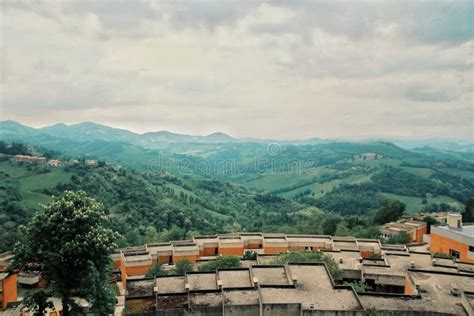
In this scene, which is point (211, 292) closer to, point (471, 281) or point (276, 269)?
point (276, 269)

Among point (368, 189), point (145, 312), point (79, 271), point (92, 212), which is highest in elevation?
point (92, 212)

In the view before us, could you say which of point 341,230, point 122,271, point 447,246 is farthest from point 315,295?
point 341,230

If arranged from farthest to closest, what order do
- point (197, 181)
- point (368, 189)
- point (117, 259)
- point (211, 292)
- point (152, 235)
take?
point (197, 181), point (368, 189), point (152, 235), point (117, 259), point (211, 292)

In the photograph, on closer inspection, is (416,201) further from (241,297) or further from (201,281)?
(241,297)

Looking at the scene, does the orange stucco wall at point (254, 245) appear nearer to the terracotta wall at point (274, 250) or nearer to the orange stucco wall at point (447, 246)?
the terracotta wall at point (274, 250)

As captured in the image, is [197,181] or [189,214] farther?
[197,181]

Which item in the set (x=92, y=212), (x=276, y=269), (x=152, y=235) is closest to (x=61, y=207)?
(x=92, y=212)
